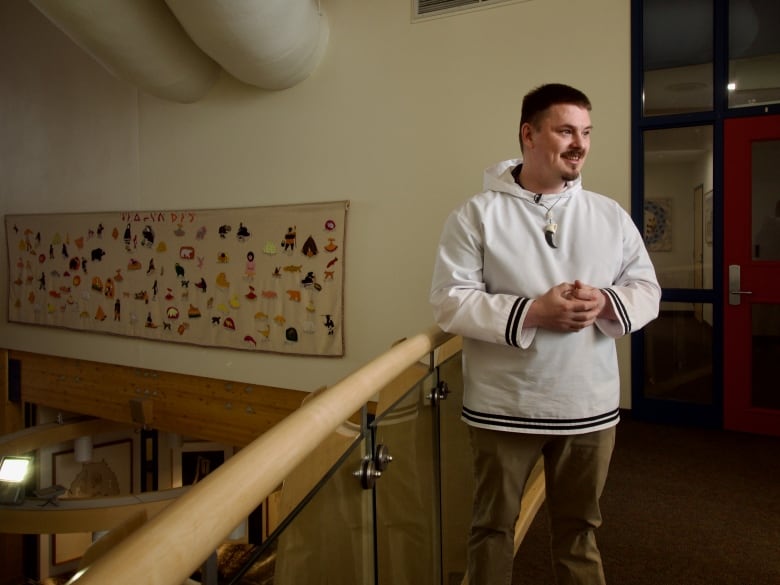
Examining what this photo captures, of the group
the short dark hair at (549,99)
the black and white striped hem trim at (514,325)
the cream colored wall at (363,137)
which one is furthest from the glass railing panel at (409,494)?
the cream colored wall at (363,137)

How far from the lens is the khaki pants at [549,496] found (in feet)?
4.73

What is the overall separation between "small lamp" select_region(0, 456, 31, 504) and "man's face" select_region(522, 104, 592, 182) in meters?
6.54

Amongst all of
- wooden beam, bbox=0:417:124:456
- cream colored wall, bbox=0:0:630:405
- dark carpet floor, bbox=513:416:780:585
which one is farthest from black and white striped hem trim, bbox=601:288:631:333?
wooden beam, bbox=0:417:124:456

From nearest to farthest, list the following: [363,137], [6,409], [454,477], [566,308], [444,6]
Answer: [566,308], [454,477], [444,6], [363,137], [6,409]

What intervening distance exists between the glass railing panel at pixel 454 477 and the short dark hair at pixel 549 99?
0.82m

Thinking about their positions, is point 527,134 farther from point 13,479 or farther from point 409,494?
point 13,479

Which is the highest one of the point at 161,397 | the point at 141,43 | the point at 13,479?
the point at 141,43

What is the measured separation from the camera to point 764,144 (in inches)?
131

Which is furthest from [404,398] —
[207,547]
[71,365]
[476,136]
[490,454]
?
[71,365]

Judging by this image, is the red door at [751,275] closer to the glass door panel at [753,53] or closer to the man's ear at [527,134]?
the glass door panel at [753,53]

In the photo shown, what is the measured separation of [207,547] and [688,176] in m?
3.64

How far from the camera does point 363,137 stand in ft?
14.0

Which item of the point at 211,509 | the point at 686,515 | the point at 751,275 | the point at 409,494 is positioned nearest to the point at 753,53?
the point at 751,275

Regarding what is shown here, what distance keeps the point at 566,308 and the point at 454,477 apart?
2.95 feet
